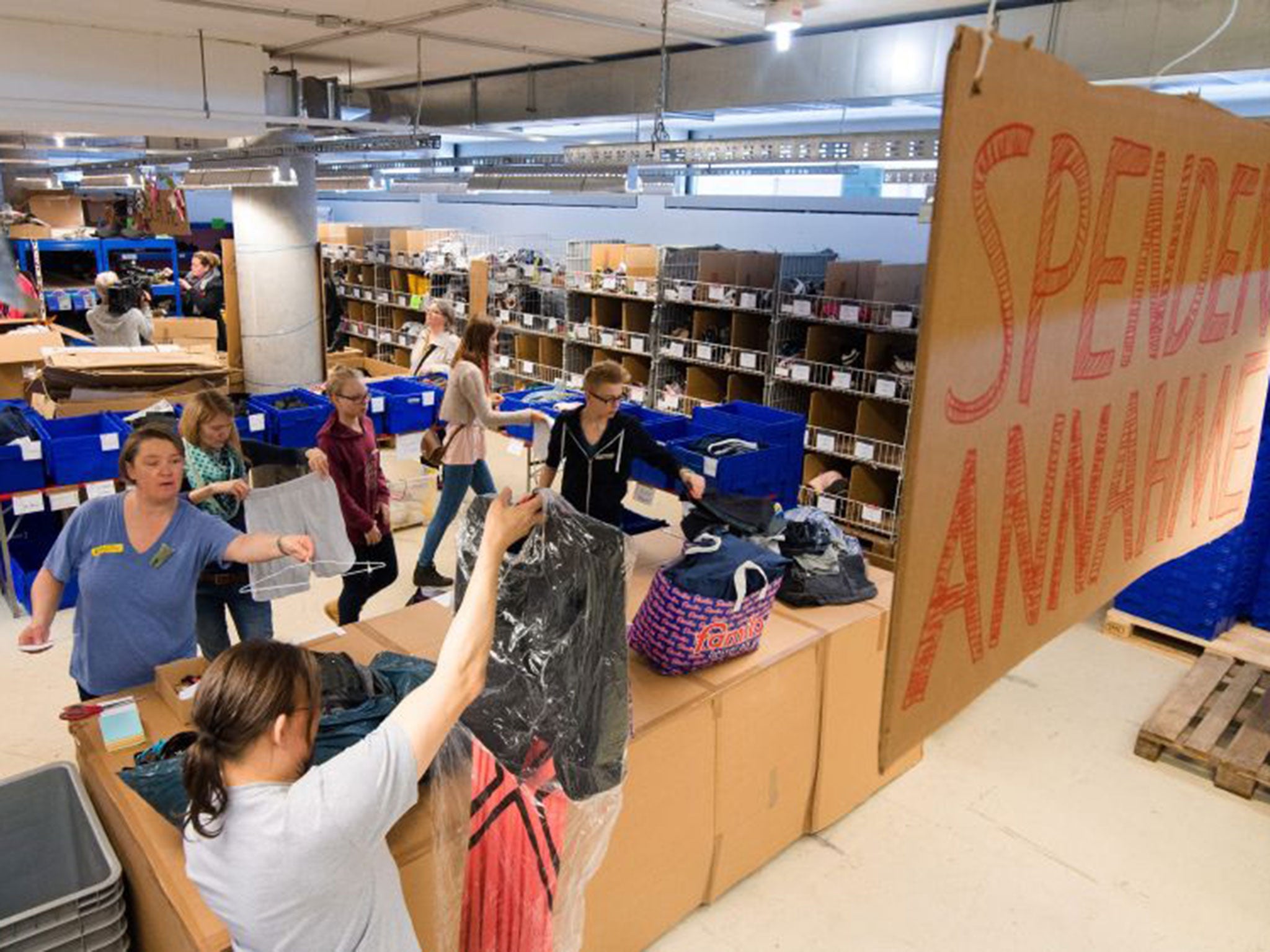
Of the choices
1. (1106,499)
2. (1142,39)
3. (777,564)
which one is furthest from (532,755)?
(1142,39)

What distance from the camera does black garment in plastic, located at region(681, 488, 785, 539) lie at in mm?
3283

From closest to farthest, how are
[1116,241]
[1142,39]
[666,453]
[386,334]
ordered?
[1116,241] → [1142,39] → [666,453] → [386,334]

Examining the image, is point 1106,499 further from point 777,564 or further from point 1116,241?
point 777,564

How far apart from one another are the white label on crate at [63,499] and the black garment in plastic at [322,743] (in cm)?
349

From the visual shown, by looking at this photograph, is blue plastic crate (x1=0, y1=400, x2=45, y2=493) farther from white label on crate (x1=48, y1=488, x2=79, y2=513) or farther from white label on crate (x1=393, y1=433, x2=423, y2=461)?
white label on crate (x1=393, y1=433, x2=423, y2=461)

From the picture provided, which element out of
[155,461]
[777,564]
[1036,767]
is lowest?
[1036,767]

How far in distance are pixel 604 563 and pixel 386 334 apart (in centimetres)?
996

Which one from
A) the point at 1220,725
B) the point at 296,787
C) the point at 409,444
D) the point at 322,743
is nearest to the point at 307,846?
the point at 296,787

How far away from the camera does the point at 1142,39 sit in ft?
12.7

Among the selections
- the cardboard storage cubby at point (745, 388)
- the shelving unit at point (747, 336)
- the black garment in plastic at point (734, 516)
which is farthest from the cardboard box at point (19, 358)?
the black garment in plastic at point (734, 516)

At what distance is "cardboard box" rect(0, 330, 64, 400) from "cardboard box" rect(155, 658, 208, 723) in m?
5.55

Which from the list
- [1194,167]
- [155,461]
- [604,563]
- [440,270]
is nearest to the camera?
[1194,167]

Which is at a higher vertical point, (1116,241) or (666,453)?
(1116,241)

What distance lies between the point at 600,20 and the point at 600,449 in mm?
2519
